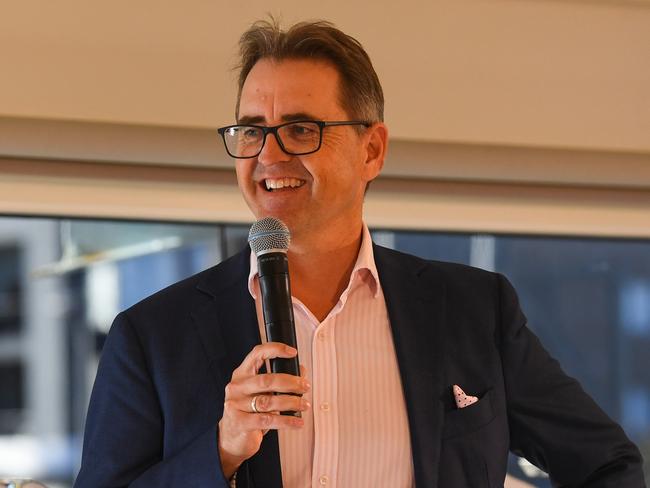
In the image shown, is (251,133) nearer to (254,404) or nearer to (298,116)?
(298,116)

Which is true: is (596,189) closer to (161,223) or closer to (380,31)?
(380,31)

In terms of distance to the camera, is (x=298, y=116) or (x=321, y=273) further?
(x=321, y=273)

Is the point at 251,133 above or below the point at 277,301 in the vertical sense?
above

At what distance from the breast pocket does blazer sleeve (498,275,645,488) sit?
0.39 feet

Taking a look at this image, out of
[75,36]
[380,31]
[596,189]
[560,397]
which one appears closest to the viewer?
[560,397]

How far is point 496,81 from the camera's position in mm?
3271

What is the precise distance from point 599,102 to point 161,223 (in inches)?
63.9

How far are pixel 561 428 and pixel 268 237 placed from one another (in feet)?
2.43

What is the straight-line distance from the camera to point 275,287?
57.1 inches

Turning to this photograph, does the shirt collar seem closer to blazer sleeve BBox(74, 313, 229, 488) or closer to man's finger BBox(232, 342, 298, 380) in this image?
blazer sleeve BBox(74, 313, 229, 488)

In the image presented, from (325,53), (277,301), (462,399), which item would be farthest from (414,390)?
(325,53)

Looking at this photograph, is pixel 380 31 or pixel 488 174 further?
pixel 488 174

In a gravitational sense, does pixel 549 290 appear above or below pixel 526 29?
below

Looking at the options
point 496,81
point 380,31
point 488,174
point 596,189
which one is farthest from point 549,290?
point 380,31
